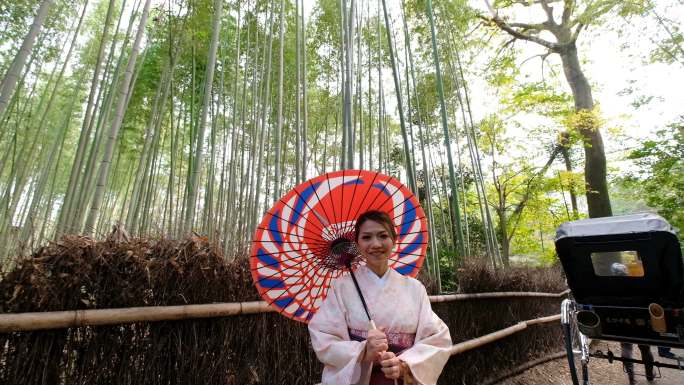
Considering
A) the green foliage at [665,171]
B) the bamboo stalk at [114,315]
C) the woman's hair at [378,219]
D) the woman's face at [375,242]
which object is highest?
the green foliage at [665,171]

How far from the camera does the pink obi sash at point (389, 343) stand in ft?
3.60

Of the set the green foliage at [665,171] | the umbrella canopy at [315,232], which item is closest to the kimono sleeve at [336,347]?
the umbrella canopy at [315,232]

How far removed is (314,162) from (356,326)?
35.8 ft

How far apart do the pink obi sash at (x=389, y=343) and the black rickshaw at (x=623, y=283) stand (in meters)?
1.99

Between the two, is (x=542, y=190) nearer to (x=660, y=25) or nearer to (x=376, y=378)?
(x=660, y=25)

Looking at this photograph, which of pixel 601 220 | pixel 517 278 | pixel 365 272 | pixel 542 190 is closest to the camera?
pixel 365 272

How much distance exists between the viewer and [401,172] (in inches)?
457

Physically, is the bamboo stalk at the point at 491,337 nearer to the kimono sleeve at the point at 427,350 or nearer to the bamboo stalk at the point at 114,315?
the kimono sleeve at the point at 427,350

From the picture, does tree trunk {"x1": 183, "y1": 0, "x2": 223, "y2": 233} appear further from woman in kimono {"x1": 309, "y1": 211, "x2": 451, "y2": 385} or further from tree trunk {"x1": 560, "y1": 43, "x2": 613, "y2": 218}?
A: tree trunk {"x1": 560, "y1": 43, "x2": 613, "y2": 218}

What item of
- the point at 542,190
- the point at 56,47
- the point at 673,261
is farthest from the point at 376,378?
the point at 542,190

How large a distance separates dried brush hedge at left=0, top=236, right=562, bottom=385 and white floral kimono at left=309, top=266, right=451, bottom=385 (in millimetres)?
656

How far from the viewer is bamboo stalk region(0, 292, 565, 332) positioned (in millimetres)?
1038

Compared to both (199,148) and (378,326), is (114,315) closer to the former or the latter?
(378,326)

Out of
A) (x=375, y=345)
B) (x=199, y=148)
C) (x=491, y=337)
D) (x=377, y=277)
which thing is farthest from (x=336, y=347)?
(x=491, y=337)
